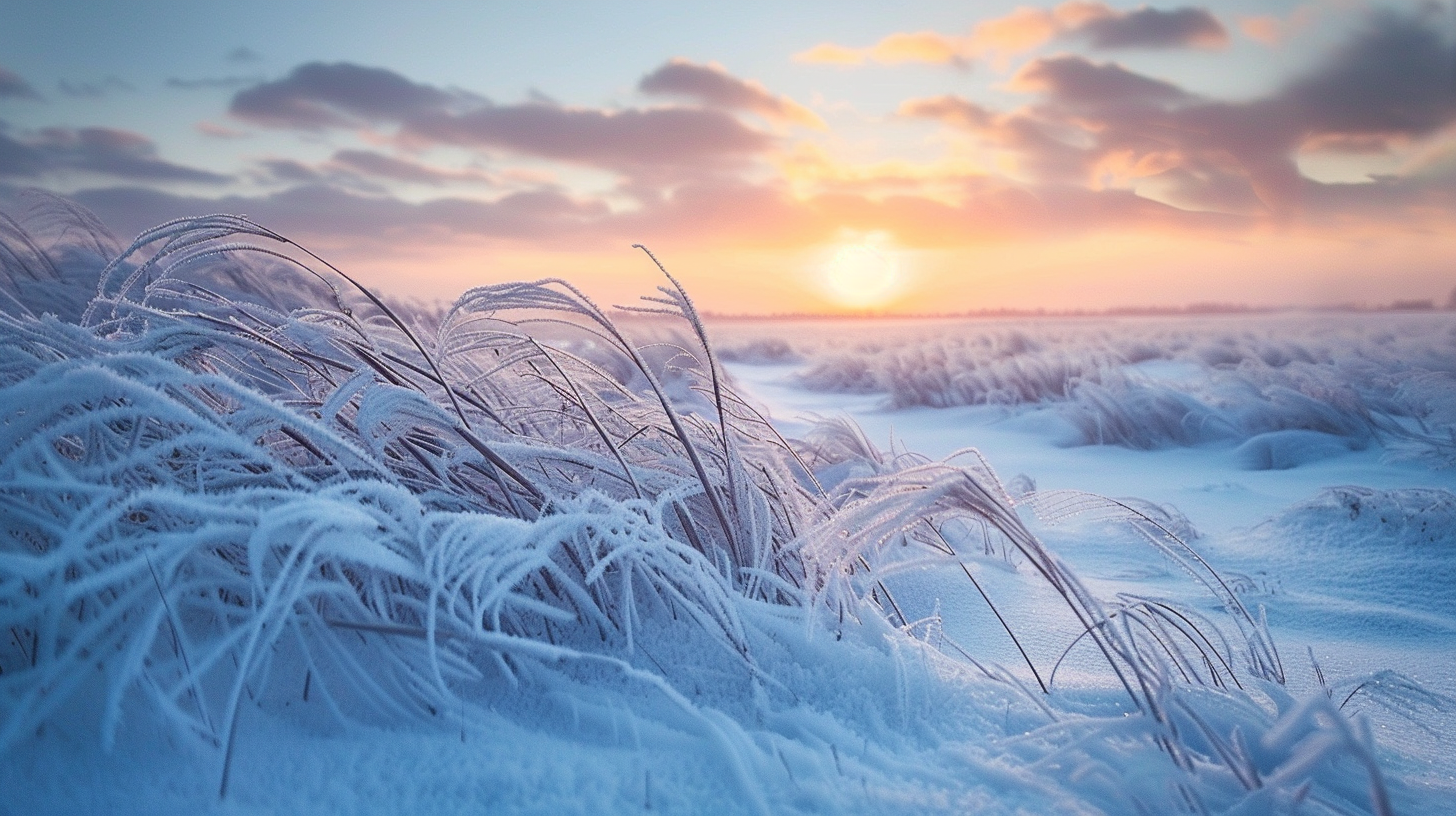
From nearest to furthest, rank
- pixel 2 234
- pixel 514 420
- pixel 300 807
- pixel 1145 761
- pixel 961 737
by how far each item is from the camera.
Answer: pixel 300 807 → pixel 1145 761 → pixel 961 737 → pixel 514 420 → pixel 2 234

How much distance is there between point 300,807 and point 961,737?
2.40 feet

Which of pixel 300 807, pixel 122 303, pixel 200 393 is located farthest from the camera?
pixel 200 393

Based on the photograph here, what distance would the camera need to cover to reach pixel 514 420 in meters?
1.62

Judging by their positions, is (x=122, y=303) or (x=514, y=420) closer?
(x=122, y=303)

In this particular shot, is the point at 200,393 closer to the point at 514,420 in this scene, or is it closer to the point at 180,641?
the point at 514,420

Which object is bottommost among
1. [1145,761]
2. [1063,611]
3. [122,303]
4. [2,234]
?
[1063,611]

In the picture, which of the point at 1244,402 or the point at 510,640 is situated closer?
the point at 510,640

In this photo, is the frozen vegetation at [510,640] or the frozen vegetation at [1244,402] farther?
the frozen vegetation at [1244,402]

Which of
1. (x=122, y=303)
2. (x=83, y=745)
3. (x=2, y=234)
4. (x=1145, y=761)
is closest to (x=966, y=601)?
(x=1145, y=761)

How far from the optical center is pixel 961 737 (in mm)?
942

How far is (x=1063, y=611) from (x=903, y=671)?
0.83 metres

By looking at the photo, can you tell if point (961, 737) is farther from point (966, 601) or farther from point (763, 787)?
point (966, 601)

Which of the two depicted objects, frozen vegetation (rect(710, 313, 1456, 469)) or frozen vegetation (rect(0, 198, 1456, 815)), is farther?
frozen vegetation (rect(710, 313, 1456, 469))

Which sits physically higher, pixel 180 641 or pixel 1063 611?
pixel 180 641
